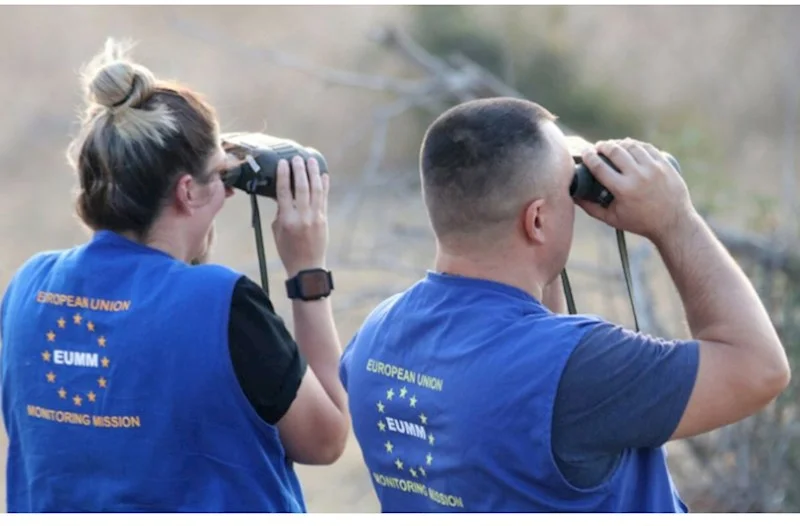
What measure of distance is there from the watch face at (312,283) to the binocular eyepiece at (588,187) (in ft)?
1.87

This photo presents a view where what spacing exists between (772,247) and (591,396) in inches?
127

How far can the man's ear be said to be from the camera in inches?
84.8

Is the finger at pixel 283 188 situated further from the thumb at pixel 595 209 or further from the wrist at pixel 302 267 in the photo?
the thumb at pixel 595 209

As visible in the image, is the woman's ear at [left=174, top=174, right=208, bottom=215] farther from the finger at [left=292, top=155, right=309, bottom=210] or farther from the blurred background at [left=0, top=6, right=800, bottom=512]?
the blurred background at [left=0, top=6, right=800, bottom=512]

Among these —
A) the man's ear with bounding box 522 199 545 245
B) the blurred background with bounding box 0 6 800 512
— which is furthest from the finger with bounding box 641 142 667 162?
the blurred background with bounding box 0 6 800 512

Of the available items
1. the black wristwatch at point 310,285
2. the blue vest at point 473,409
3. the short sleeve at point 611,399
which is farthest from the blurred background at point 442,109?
the short sleeve at point 611,399

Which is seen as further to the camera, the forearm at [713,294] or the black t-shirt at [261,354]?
the black t-shirt at [261,354]

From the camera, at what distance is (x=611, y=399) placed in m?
2.00

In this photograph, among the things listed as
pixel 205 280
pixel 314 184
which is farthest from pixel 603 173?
pixel 205 280

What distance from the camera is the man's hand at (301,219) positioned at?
2.51m

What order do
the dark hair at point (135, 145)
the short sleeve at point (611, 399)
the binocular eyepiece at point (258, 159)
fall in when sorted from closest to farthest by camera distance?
the short sleeve at point (611, 399) → the dark hair at point (135, 145) → the binocular eyepiece at point (258, 159)

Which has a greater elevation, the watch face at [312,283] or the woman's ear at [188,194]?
the woman's ear at [188,194]

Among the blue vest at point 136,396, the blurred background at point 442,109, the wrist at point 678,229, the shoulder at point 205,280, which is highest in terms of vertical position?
the wrist at point 678,229

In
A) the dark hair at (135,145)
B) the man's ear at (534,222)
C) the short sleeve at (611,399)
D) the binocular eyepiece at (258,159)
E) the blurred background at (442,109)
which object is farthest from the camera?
the blurred background at (442,109)
